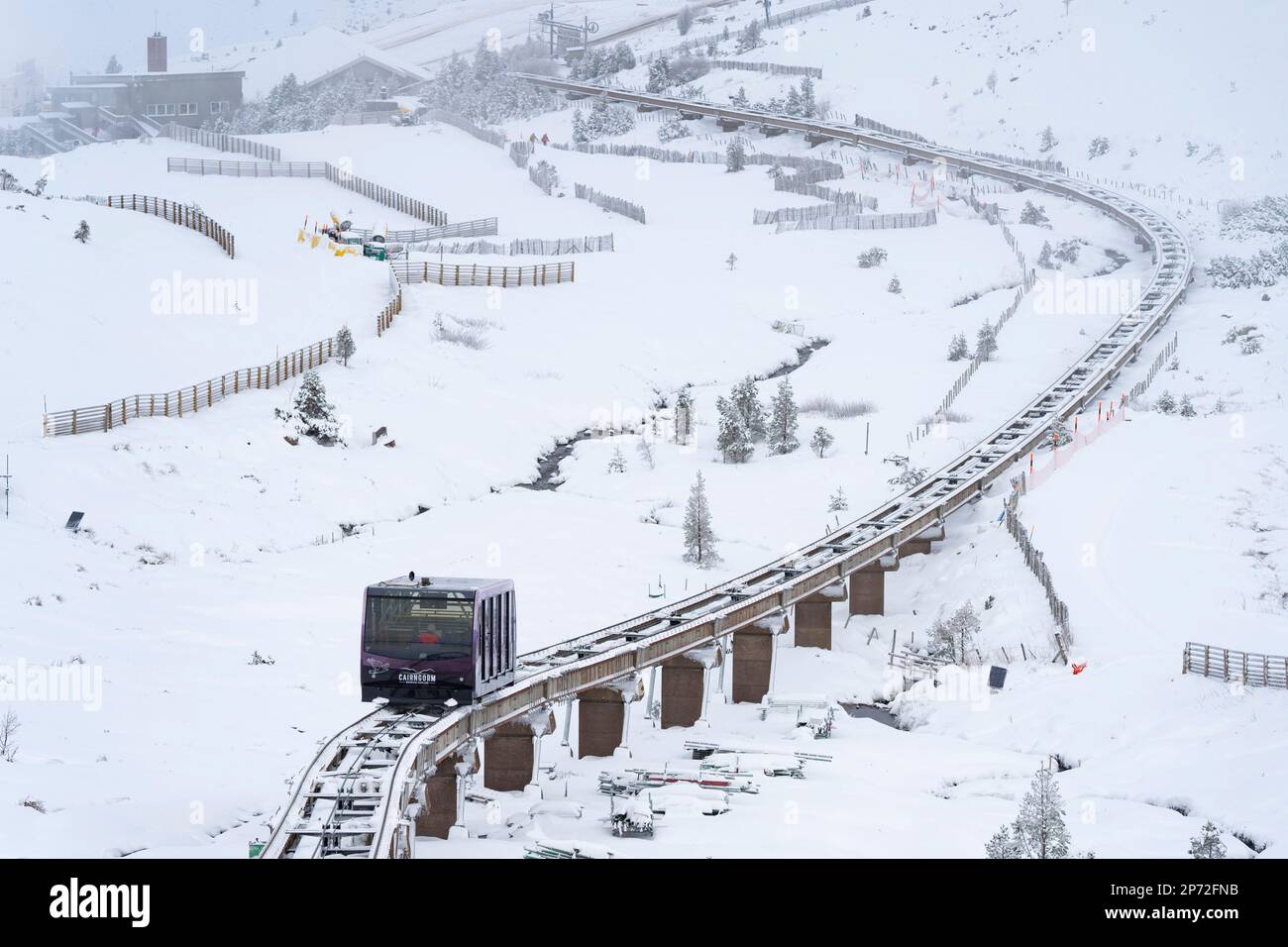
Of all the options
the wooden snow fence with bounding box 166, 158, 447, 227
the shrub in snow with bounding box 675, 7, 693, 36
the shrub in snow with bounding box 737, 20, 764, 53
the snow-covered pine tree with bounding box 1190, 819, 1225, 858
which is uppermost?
the shrub in snow with bounding box 675, 7, 693, 36

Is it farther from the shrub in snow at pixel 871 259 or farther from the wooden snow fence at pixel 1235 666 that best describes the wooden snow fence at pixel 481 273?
the wooden snow fence at pixel 1235 666

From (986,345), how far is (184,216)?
39628 millimetres

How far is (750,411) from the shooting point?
61781 millimetres

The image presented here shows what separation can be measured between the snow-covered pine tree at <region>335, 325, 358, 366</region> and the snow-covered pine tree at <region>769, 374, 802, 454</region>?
16.3 meters

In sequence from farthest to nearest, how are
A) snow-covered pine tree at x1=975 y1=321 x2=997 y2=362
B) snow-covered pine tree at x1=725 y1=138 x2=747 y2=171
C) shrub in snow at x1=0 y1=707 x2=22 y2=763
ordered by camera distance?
snow-covered pine tree at x1=725 y1=138 x2=747 y2=171
snow-covered pine tree at x1=975 y1=321 x2=997 y2=362
shrub in snow at x1=0 y1=707 x2=22 y2=763

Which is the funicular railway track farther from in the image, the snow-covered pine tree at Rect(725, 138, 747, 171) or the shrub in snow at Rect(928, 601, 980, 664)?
the snow-covered pine tree at Rect(725, 138, 747, 171)

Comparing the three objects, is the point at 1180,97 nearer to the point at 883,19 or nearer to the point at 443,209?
the point at 883,19

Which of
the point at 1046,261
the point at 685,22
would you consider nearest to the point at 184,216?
the point at 1046,261

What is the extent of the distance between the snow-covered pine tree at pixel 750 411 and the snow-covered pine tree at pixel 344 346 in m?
14.7

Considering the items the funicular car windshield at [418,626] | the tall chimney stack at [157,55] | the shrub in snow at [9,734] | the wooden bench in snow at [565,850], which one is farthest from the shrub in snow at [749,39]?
the wooden bench in snow at [565,850]

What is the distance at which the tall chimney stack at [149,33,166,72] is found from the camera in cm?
14525

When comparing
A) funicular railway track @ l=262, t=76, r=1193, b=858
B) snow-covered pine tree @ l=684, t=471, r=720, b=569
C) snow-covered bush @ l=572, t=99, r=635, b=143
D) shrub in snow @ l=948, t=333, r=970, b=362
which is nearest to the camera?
funicular railway track @ l=262, t=76, r=1193, b=858

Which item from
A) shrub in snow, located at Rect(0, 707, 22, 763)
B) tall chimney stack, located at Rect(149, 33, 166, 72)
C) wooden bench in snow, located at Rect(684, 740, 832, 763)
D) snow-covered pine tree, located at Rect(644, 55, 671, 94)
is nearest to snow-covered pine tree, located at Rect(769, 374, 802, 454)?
wooden bench in snow, located at Rect(684, 740, 832, 763)
